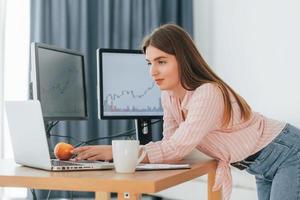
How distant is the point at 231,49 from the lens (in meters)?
3.28

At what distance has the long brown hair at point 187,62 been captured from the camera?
1553 millimetres

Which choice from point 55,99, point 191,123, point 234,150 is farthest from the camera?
point 55,99

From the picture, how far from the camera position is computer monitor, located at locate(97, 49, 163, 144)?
246 centimetres

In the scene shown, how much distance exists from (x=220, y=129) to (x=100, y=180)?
59cm

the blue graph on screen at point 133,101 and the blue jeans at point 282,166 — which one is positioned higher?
the blue graph on screen at point 133,101

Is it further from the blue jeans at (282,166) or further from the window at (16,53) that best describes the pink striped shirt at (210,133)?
the window at (16,53)

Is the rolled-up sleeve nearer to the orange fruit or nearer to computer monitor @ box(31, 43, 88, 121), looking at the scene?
the orange fruit

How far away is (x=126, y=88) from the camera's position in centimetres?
253

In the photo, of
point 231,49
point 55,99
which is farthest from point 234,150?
point 231,49

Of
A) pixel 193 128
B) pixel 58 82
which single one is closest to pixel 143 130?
pixel 58 82

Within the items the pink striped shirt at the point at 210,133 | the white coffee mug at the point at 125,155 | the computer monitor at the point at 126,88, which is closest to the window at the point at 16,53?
the computer monitor at the point at 126,88

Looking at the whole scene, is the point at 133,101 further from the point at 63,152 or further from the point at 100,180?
the point at 100,180

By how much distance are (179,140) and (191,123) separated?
2.3 inches

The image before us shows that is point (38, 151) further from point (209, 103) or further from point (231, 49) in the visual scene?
point (231, 49)
